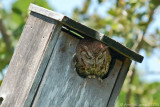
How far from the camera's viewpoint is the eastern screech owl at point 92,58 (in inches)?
126

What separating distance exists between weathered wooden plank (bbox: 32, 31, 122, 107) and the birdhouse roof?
0.15m

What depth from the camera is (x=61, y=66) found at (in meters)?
3.04

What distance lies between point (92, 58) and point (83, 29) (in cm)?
46

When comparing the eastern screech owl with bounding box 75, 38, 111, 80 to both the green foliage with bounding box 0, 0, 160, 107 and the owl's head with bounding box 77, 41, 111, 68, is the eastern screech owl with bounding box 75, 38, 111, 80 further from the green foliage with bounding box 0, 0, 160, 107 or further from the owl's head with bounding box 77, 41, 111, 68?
the green foliage with bounding box 0, 0, 160, 107

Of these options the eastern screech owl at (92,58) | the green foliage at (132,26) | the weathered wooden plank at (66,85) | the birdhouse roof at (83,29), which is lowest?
the weathered wooden plank at (66,85)

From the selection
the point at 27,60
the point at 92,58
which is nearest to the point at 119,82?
the point at 92,58

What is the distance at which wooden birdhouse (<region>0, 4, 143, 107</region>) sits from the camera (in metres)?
2.91

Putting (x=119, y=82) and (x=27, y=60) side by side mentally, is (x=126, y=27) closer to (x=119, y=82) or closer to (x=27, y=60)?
(x=119, y=82)

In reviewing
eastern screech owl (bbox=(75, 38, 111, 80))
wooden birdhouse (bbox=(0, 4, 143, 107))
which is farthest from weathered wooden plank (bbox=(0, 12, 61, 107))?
eastern screech owl (bbox=(75, 38, 111, 80))

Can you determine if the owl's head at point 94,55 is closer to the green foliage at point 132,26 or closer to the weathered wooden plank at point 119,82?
the weathered wooden plank at point 119,82

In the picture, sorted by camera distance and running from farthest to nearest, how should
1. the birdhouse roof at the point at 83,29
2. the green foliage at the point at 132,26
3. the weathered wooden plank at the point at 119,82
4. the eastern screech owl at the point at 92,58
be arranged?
1. the green foliage at the point at 132,26
2. the weathered wooden plank at the point at 119,82
3. the eastern screech owl at the point at 92,58
4. the birdhouse roof at the point at 83,29

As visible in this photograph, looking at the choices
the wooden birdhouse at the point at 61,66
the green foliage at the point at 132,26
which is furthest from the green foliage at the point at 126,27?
the wooden birdhouse at the point at 61,66

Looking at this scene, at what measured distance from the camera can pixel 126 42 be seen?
4.54 metres

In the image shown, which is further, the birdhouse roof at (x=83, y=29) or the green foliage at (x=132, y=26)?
the green foliage at (x=132, y=26)
